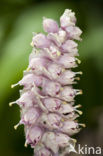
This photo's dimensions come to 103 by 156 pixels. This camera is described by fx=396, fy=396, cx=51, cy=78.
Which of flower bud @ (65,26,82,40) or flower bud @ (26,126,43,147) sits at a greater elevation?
flower bud @ (65,26,82,40)

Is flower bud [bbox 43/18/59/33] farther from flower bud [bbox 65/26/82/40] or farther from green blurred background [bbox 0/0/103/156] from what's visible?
green blurred background [bbox 0/0/103/156]

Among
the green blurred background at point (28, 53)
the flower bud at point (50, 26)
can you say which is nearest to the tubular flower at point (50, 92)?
the flower bud at point (50, 26)

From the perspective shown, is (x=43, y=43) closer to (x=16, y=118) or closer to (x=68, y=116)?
(x=68, y=116)

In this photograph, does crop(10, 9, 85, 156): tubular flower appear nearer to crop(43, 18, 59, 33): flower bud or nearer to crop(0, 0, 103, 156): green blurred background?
crop(43, 18, 59, 33): flower bud

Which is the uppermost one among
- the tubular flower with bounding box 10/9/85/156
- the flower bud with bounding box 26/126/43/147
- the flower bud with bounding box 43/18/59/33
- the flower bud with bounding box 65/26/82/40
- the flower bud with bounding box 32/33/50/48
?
the flower bud with bounding box 43/18/59/33

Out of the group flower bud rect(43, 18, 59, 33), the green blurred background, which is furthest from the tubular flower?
the green blurred background

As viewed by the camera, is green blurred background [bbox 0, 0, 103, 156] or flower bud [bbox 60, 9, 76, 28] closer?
flower bud [bbox 60, 9, 76, 28]

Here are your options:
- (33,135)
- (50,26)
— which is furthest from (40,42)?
(33,135)
